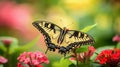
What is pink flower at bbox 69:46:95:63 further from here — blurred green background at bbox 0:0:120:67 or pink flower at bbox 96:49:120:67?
blurred green background at bbox 0:0:120:67

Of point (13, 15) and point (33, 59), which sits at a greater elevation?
point (13, 15)

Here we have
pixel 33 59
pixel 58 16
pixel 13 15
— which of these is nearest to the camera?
pixel 33 59

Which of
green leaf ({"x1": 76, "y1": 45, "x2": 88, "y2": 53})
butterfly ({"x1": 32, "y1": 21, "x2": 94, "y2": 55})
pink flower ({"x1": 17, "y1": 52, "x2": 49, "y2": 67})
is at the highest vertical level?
butterfly ({"x1": 32, "y1": 21, "x2": 94, "y2": 55})

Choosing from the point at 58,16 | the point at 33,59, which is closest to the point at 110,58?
the point at 33,59

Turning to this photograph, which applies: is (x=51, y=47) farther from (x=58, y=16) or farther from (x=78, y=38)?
Answer: (x=58, y=16)

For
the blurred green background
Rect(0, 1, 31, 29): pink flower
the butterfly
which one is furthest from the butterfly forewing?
Rect(0, 1, 31, 29): pink flower

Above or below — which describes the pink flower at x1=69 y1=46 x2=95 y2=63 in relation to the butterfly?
below
